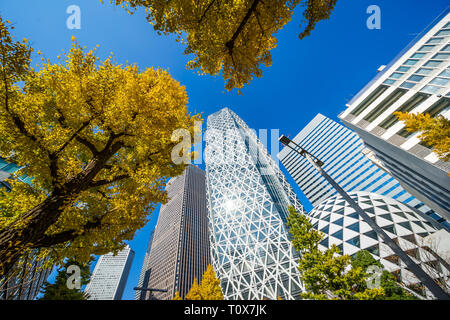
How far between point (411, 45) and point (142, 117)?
81.7 feet

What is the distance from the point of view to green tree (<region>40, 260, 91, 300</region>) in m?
9.13

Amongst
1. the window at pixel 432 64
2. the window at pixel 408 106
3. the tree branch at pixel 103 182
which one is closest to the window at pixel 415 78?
the window at pixel 432 64

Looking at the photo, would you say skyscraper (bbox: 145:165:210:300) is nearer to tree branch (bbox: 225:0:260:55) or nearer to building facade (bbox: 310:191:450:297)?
building facade (bbox: 310:191:450:297)

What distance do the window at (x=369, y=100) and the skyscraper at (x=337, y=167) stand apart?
69.9 ft

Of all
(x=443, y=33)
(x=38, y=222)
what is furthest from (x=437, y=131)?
(x=443, y=33)

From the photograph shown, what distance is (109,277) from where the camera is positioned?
146 metres

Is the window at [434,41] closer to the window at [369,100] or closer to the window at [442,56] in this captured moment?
the window at [442,56]

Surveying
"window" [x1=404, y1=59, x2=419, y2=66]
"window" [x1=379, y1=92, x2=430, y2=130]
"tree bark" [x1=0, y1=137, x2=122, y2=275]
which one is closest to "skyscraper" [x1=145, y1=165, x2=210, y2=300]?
"window" [x1=379, y1=92, x2=430, y2=130]

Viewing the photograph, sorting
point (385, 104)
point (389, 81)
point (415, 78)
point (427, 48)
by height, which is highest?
point (427, 48)

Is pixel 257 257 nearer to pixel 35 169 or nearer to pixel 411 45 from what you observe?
pixel 35 169

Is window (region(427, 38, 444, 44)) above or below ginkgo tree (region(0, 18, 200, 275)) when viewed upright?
above

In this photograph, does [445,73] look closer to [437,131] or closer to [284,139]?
[437,131]

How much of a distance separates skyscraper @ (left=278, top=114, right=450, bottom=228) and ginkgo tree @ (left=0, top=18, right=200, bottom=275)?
42064 millimetres

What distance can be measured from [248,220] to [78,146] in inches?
1125
